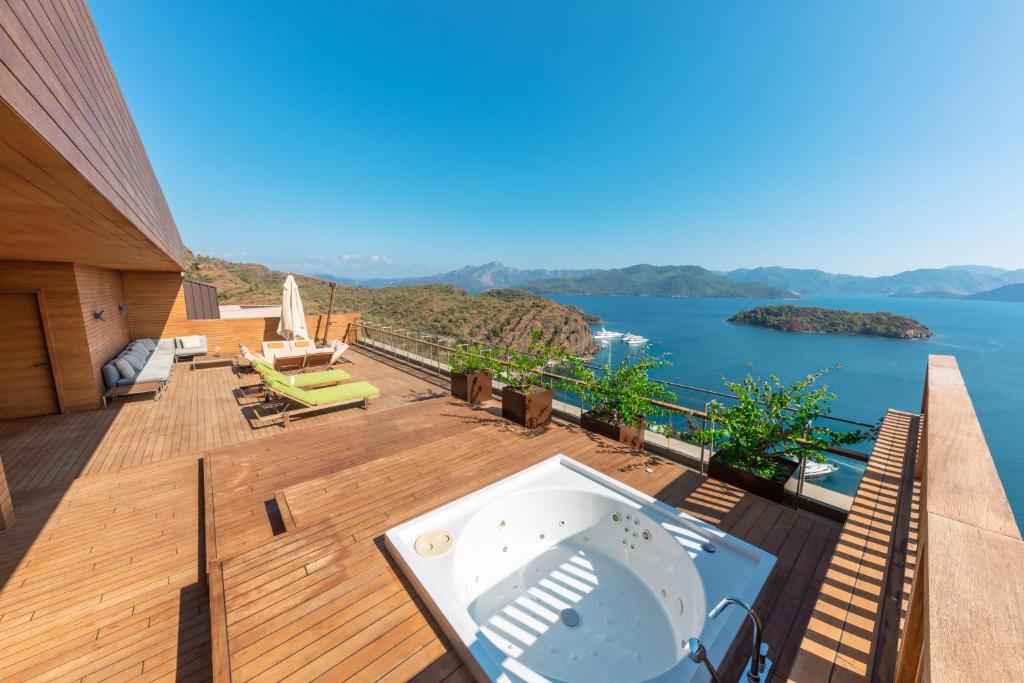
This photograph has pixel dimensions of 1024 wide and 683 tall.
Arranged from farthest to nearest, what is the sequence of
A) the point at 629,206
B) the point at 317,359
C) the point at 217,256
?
1. the point at 217,256
2. the point at 629,206
3. the point at 317,359

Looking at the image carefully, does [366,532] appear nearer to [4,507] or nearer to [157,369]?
[4,507]

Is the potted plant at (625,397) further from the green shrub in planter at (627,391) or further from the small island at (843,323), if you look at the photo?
the small island at (843,323)

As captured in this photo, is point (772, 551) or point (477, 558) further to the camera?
point (477, 558)

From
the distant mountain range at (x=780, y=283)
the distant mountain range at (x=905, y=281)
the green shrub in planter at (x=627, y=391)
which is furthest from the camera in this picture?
the distant mountain range at (x=780, y=283)

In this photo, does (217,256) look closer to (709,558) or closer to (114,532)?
(114,532)

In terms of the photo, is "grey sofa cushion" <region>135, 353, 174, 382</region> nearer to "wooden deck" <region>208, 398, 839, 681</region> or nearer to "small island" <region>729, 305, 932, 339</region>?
"wooden deck" <region>208, 398, 839, 681</region>

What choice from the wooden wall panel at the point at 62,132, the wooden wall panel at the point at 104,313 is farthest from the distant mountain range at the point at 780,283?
the wooden wall panel at the point at 62,132

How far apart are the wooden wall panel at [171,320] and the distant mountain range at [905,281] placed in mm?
148850

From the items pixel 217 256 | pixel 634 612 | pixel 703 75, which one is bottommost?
pixel 634 612

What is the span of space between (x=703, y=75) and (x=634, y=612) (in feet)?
46.7

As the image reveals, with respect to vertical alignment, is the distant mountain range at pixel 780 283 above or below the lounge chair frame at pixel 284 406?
above

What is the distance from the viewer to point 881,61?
25.0ft

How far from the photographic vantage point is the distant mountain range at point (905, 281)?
101438mm

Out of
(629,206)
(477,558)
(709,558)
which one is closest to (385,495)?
(477,558)
